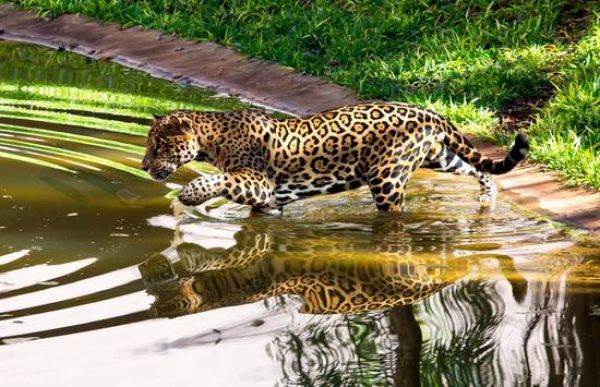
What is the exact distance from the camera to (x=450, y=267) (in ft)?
25.6

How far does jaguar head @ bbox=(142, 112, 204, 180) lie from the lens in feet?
29.1

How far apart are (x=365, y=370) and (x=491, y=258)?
84.2 inches

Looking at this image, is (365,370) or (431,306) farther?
(431,306)

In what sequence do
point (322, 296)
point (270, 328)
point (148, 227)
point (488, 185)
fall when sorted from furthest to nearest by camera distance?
point (488, 185) → point (148, 227) → point (322, 296) → point (270, 328)

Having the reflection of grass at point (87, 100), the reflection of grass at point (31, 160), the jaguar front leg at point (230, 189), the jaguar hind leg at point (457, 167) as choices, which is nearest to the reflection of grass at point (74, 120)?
the reflection of grass at point (87, 100)

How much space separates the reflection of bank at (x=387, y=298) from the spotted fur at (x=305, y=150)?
27cm

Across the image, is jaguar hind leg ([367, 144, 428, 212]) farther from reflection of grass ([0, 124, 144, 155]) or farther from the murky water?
reflection of grass ([0, 124, 144, 155])

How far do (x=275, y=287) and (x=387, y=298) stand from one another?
1.91 ft

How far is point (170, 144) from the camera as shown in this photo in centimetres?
886

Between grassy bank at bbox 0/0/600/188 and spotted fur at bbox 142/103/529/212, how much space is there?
1.51 m

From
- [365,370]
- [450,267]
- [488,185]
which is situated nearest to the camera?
[365,370]

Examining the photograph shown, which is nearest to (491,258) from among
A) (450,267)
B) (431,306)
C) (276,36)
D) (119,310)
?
(450,267)

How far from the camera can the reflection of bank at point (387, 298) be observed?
605cm

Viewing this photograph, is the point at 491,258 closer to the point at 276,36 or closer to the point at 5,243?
the point at 5,243
